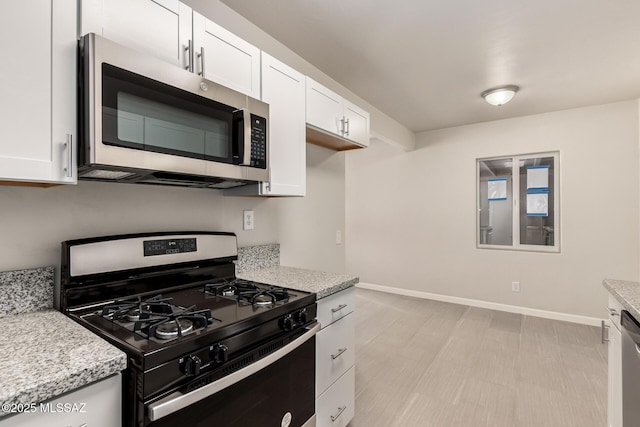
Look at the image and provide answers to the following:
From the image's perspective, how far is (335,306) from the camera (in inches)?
64.8

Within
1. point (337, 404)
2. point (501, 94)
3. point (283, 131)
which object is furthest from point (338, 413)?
point (501, 94)

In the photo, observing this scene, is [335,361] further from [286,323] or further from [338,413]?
[286,323]

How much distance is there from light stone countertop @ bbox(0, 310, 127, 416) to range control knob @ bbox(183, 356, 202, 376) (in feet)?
0.49

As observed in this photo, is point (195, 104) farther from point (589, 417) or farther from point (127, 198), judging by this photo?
point (589, 417)

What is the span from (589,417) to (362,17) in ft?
9.37

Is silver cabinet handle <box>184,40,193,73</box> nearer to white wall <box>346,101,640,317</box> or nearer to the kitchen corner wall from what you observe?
the kitchen corner wall

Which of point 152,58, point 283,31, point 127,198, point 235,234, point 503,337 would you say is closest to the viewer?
point 152,58

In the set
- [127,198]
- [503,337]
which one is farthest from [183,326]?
[503,337]

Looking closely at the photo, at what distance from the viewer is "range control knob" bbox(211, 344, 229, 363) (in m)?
0.97

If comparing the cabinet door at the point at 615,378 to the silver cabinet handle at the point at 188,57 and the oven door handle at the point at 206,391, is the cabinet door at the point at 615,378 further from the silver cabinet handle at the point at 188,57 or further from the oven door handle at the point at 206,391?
the silver cabinet handle at the point at 188,57

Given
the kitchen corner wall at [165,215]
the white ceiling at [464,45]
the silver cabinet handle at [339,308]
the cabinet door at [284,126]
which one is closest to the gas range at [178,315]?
the kitchen corner wall at [165,215]

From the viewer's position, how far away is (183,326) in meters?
1.00

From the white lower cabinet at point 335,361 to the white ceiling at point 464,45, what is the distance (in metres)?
1.69

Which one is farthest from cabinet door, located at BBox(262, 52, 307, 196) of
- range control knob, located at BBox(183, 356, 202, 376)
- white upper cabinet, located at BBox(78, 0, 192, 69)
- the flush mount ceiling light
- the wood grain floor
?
the flush mount ceiling light
